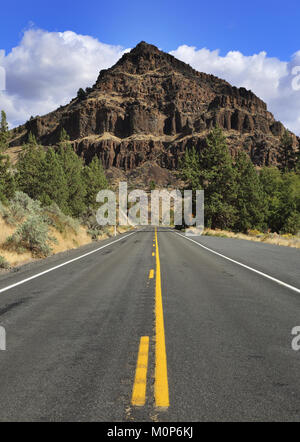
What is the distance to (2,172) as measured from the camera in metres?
30.7

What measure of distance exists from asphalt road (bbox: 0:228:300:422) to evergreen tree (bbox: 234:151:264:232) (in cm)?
4610

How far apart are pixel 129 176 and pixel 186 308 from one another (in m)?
168

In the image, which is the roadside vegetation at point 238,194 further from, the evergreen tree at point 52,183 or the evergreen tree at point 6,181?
the evergreen tree at point 6,181

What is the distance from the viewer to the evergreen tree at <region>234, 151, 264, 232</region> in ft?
171

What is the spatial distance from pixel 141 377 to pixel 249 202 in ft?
172

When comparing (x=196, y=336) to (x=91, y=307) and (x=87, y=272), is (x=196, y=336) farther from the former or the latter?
(x=87, y=272)

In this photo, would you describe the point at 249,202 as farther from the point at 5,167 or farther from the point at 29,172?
the point at 5,167

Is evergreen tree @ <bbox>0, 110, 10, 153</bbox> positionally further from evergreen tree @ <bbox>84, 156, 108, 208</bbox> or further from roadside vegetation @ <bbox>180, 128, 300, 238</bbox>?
roadside vegetation @ <bbox>180, 128, 300, 238</bbox>

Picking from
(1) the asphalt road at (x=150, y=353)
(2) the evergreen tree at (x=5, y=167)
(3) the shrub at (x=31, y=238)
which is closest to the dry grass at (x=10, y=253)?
(3) the shrub at (x=31, y=238)

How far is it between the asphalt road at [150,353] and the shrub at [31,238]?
684cm

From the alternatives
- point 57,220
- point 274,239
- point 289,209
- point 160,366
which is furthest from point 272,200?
point 160,366

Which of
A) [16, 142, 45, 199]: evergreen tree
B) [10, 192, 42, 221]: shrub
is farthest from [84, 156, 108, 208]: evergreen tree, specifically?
[10, 192, 42, 221]: shrub

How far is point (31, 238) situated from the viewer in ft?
49.2
